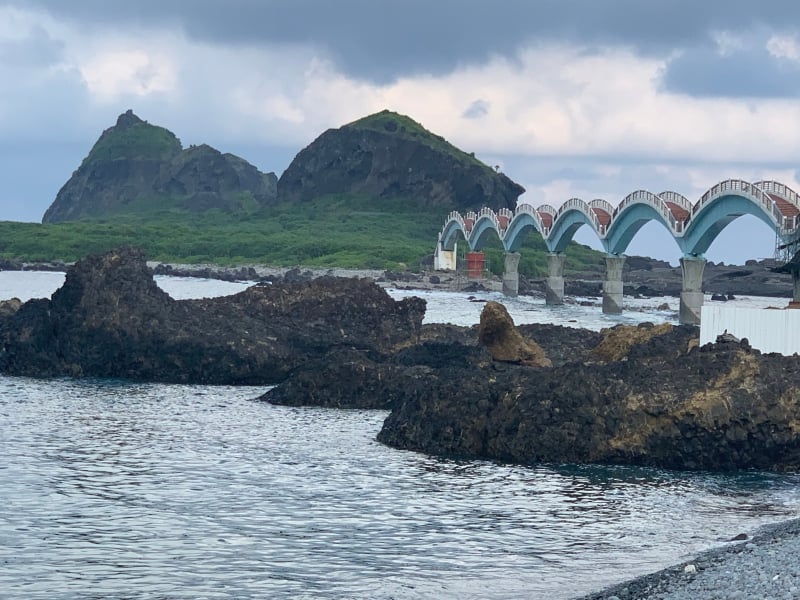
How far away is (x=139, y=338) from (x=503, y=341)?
1342cm

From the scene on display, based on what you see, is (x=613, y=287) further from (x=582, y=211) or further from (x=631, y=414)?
(x=631, y=414)

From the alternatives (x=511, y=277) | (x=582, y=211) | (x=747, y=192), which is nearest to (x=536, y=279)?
(x=511, y=277)

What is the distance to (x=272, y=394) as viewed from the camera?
129 ft

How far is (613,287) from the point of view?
106250 mm

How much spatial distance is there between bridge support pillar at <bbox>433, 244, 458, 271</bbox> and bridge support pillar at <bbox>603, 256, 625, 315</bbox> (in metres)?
68.8

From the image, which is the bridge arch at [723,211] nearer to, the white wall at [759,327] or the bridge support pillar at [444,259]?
the white wall at [759,327]

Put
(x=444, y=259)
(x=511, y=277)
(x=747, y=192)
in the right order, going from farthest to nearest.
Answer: (x=444, y=259) → (x=511, y=277) → (x=747, y=192)

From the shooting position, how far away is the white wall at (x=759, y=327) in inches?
1344

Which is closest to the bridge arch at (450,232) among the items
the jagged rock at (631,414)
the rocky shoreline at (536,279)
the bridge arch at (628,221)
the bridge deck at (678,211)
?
the rocky shoreline at (536,279)

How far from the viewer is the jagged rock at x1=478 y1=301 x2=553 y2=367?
40.5 m

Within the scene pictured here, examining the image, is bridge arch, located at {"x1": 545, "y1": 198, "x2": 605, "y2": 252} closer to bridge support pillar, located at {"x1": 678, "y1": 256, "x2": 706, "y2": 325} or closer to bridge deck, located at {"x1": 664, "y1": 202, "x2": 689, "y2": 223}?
bridge deck, located at {"x1": 664, "y1": 202, "x2": 689, "y2": 223}

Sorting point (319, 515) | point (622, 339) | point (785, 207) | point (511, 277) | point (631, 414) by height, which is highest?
point (785, 207)

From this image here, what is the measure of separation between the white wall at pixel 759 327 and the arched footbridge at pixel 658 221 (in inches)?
1196

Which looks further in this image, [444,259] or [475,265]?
[444,259]
